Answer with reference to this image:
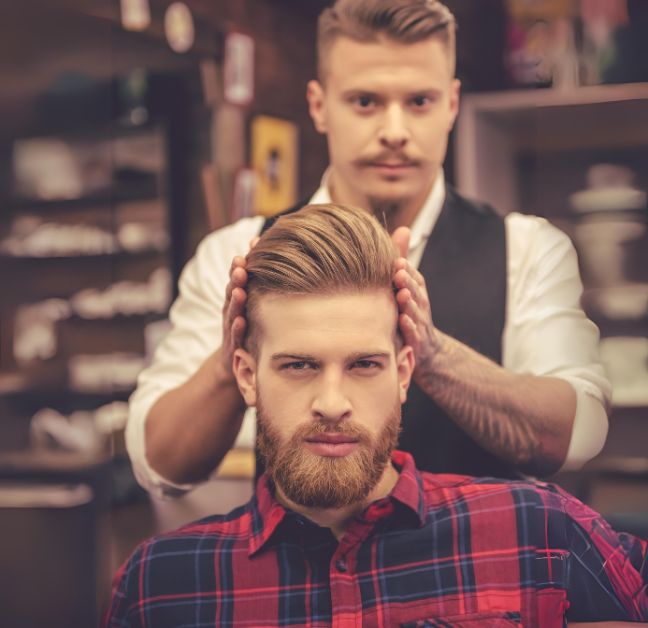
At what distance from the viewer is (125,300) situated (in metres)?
5.06

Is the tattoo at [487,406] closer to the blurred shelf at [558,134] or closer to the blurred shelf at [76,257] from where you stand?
the blurred shelf at [558,134]

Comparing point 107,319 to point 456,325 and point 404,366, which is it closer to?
point 456,325

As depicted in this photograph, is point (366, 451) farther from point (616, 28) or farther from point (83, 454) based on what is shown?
point (83, 454)

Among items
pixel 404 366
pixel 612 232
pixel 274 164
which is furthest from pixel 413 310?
pixel 274 164

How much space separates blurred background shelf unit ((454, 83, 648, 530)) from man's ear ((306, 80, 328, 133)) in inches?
16.2

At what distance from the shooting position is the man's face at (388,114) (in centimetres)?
159

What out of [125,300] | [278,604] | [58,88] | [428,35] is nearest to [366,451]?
[278,604]

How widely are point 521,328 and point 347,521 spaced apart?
1.64 ft

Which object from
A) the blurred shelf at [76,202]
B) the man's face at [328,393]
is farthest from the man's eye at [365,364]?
the blurred shelf at [76,202]

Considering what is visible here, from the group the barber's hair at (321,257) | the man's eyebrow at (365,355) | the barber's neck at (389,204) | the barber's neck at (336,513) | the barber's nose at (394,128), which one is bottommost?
the barber's neck at (336,513)

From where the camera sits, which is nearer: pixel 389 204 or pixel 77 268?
pixel 389 204

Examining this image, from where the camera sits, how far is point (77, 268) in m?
5.25

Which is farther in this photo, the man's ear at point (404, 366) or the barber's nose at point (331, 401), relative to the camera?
the man's ear at point (404, 366)

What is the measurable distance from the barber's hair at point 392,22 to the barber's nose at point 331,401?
645mm
